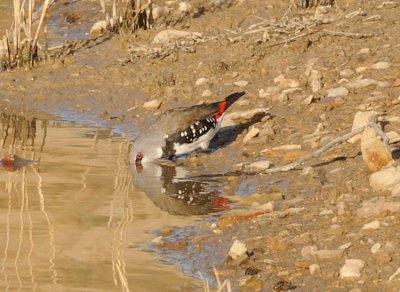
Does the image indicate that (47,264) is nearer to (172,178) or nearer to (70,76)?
(172,178)

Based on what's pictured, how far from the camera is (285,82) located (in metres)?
11.2

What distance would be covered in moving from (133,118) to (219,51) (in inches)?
64.6

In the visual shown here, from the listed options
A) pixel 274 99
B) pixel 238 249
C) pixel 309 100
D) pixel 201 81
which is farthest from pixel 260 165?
pixel 201 81

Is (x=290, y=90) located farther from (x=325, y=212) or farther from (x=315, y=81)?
(x=325, y=212)

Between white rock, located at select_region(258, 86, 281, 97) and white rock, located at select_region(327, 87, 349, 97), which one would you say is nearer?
white rock, located at select_region(327, 87, 349, 97)

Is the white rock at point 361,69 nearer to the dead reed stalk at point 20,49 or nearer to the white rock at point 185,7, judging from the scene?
the white rock at point 185,7

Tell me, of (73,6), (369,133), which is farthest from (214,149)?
(73,6)

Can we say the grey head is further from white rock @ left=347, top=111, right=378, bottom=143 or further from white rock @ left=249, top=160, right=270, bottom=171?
white rock @ left=347, top=111, right=378, bottom=143

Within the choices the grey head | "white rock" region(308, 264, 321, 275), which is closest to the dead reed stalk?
the grey head

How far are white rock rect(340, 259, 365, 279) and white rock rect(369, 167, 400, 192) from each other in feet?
4.25

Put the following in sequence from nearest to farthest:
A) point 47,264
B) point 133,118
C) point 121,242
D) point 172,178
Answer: point 47,264 < point 121,242 < point 172,178 < point 133,118

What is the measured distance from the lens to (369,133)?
318 inches

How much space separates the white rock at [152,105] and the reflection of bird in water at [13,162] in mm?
1976

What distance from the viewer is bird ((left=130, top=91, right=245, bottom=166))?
9.77 meters
